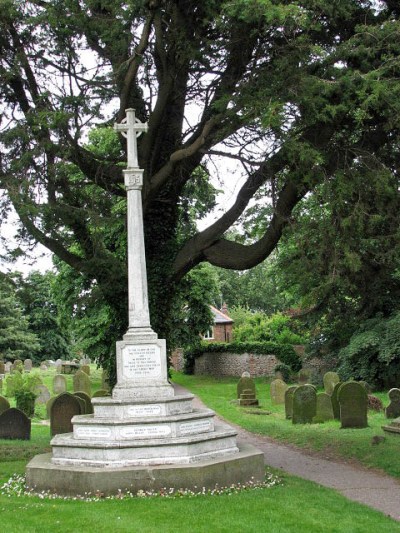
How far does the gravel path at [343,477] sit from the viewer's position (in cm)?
911

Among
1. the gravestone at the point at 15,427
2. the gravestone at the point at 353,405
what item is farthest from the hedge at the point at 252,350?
the gravestone at the point at 15,427

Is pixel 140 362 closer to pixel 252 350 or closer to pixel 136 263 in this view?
pixel 136 263

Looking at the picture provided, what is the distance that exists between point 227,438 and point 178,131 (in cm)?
805

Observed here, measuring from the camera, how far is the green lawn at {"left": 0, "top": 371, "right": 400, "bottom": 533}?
23.9ft

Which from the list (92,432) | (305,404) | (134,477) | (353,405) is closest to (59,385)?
(305,404)

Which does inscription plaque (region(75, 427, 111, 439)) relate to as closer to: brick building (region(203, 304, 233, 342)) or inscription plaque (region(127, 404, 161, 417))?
inscription plaque (region(127, 404, 161, 417))

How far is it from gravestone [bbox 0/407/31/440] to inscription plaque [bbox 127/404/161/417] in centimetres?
684

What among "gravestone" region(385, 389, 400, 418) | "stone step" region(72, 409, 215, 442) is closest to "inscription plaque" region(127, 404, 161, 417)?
"stone step" region(72, 409, 215, 442)

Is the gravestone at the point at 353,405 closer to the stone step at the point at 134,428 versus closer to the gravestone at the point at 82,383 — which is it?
the stone step at the point at 134,428

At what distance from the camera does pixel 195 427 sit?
1015cm

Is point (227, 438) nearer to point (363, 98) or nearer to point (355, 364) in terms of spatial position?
point (363, 98)

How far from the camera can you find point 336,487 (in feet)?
33.0

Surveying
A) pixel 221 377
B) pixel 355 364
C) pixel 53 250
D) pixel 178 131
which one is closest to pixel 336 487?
pixel 53 250

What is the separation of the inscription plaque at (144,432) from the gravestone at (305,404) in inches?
315
